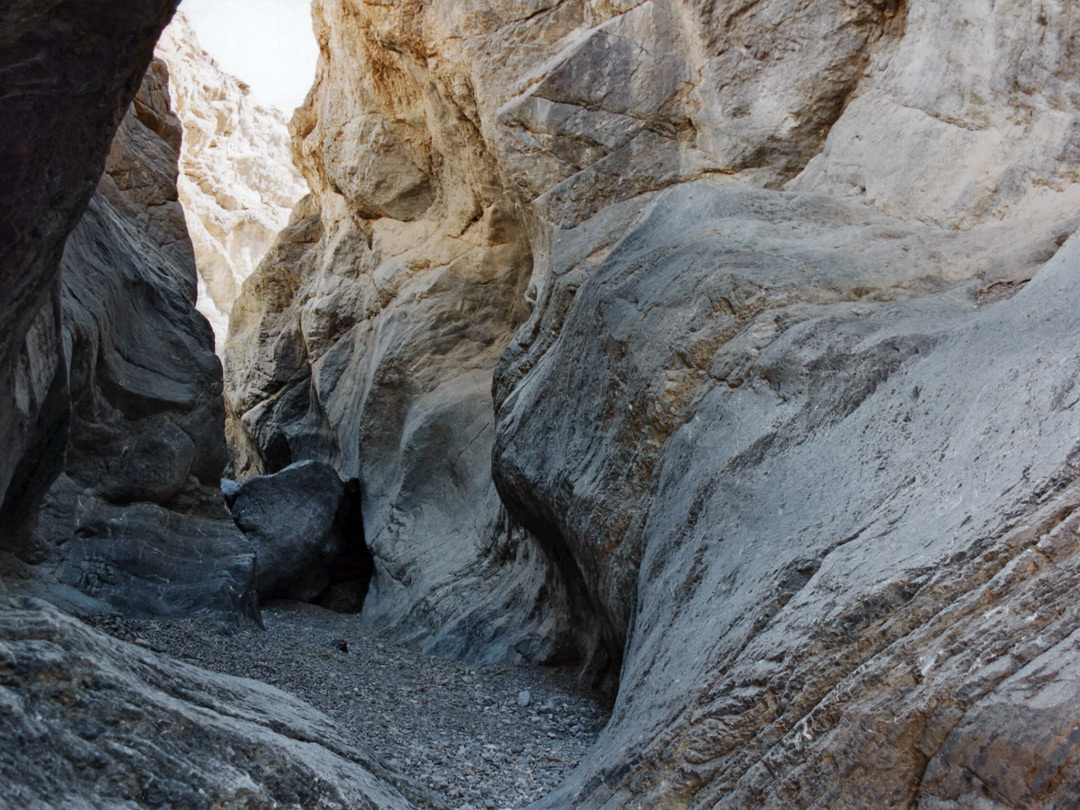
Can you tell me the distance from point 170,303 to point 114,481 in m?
2.19

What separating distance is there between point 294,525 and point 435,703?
725 cm

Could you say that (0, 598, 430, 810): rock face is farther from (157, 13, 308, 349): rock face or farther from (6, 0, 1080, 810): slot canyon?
(157, 13, 308, 349): rock face

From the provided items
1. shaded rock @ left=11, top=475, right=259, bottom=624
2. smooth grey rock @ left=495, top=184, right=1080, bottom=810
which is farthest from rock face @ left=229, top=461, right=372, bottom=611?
smooth grey rock @ left=495, top=184, right=1080, bottom=810

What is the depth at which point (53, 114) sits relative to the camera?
4.16m

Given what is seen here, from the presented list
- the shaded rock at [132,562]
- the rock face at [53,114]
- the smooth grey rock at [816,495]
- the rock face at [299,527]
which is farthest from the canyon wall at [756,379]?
the rock face at [53,114]

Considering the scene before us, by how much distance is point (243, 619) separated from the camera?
965 cm

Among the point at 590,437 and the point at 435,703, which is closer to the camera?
the point at 590,437

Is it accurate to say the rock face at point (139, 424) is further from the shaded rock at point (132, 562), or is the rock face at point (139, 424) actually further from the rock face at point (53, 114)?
the rock face at point (53, 114)

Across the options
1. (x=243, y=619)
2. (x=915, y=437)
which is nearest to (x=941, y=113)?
(x=915, y=437)

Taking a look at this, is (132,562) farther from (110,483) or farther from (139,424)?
(139,424)

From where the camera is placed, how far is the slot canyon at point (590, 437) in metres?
3.15

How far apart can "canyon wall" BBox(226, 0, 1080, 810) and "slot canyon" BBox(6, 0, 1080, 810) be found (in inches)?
1.0

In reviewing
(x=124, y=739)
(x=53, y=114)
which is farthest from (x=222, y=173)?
(x=124, y=739)

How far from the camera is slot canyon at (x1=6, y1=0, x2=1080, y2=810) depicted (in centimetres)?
315
